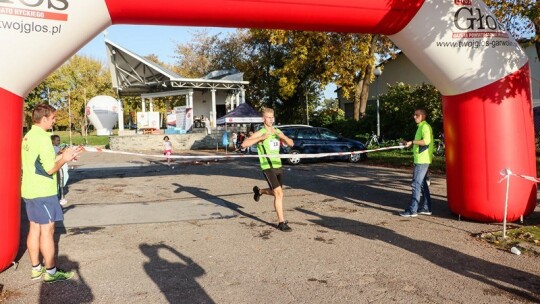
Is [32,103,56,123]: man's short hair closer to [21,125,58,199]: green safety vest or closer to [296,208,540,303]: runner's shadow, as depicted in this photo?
[21,125,58,199]: green safety vest

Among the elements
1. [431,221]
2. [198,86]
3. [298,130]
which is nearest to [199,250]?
[431,221]

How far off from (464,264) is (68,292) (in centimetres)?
414

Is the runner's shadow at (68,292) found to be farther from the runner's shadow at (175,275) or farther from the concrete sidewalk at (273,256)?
the runner's shadow at (175,275)

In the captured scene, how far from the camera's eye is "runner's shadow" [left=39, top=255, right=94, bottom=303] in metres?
3.96

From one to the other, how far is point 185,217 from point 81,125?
51587 millimetres

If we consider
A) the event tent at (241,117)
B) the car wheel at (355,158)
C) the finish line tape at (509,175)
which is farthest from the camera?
the event tent at (241,117)

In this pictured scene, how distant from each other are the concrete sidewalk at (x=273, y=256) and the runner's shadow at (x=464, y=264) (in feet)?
0.03

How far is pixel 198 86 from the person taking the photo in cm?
3097

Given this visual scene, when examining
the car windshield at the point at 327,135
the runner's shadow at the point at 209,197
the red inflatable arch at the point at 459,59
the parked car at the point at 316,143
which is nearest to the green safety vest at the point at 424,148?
the red inflatable arch at the point at 459,59

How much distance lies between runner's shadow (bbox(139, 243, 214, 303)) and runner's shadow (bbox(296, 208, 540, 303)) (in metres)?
2.48

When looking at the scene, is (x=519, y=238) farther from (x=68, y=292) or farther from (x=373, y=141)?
(x=373, y=141)

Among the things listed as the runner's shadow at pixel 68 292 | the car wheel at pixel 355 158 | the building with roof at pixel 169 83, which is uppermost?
the building with roof at pixel 169 83

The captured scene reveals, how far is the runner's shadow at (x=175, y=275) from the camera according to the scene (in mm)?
3957

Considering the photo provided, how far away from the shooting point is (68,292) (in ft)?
13.6
